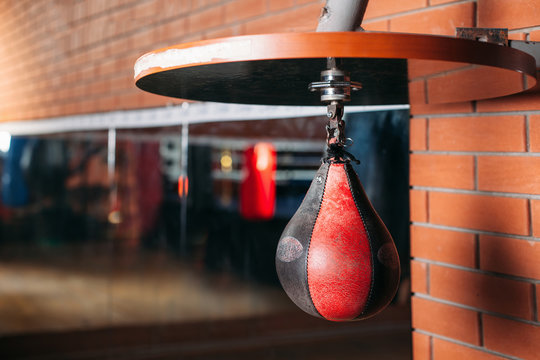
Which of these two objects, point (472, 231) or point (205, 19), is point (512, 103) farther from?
point (205, 19)

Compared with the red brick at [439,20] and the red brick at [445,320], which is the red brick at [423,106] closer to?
the red brick at [439,20]

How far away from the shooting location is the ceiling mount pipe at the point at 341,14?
1199 mm

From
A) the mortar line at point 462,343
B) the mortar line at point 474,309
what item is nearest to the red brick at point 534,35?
the mortar line at point 474,309

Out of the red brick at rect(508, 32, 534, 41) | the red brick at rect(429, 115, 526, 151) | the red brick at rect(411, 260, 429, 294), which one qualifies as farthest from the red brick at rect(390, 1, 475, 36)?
the red brick at rect(411, 260, 429, 294)

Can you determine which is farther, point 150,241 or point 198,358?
point 198,358

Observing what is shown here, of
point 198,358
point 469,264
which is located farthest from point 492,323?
point 198,358

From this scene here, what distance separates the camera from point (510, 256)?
1510 millimetres

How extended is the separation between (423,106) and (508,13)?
14.2 inches

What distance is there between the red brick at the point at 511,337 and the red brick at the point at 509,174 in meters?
0.35

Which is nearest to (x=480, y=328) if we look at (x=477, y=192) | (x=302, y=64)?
(x=477, y=192)

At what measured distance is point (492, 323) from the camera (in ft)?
5.11

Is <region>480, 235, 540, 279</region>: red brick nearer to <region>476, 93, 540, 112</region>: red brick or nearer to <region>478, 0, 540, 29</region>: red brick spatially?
<region>476, 93, 540, 112</region>: red brick

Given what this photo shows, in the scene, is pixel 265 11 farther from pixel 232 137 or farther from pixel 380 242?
pixel 380 242

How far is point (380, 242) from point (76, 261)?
12.6 feet
